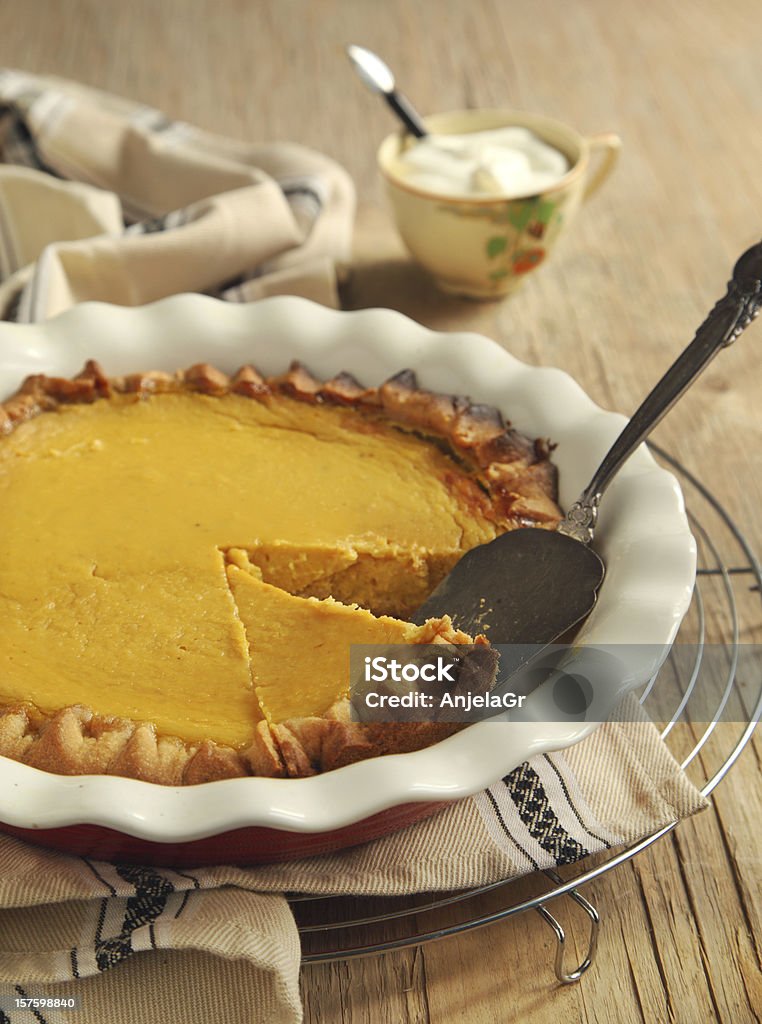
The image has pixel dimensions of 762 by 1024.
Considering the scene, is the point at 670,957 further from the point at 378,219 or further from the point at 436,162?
the point at 378,219

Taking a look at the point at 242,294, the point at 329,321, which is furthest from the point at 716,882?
the point at 242,294

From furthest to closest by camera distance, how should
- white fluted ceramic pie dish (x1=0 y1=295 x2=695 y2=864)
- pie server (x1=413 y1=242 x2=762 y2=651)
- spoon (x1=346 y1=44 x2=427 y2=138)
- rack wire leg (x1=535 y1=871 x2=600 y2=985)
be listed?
1. spoon (x1=346 y1=44 x2=427 y2=138)
2. pie server (x1=413 y1=242 x2=762 y2=651)
3. rack wire leg (x1=535 y1=871 x2=600 y2=985)
4. white fluted ceramic pie dish (x1=0 y1=295 x2=695 y2=864)

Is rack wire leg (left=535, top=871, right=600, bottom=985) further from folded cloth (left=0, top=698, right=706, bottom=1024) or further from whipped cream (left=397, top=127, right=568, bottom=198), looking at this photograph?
whipped cream (left=397, top=127, right=568, bottom=198)

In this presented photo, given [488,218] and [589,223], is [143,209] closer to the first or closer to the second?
[488,218]

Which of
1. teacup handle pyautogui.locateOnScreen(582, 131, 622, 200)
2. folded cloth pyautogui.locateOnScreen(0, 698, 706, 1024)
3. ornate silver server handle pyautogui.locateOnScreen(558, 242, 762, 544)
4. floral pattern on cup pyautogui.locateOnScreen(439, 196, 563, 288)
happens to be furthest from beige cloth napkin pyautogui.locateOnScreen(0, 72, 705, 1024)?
teacup handle pyautogui.locateOnScreen(582, 131, 622, 200)

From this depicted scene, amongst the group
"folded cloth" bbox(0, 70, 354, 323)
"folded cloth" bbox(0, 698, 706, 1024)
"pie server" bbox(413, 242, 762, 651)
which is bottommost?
"folded cloth" bbox(0, 70, 354, 323)

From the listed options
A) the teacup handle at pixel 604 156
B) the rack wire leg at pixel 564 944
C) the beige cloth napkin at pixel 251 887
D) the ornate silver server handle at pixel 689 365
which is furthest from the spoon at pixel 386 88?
the rack wire leg at pixel 564 944
